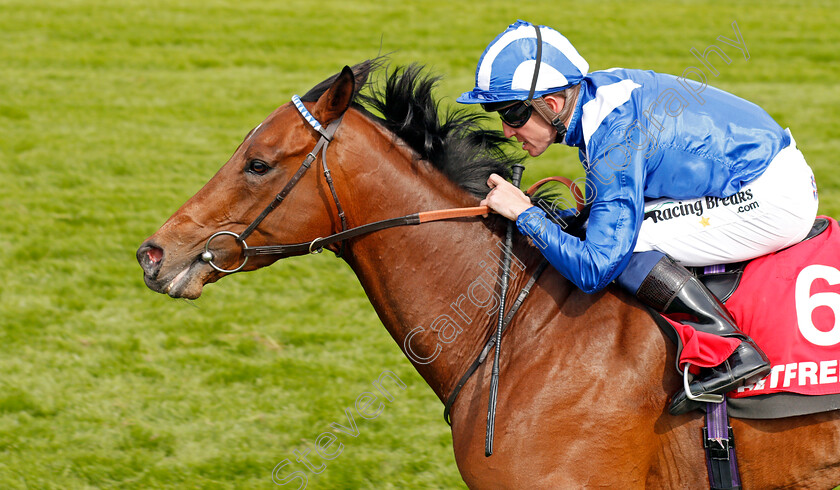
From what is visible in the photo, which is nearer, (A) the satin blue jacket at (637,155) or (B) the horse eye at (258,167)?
(A) the satin blue jacket at (637,155)

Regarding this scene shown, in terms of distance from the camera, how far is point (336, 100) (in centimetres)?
309

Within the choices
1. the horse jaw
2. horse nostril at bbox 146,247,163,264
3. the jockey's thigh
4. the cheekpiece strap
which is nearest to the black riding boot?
the jockey's thigh

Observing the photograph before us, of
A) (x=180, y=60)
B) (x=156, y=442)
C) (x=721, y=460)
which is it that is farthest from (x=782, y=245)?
(x=180, y=60)

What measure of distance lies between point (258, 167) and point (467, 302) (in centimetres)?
96

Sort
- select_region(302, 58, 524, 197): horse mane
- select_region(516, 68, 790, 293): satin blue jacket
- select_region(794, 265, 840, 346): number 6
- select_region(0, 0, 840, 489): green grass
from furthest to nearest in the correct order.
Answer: select_region(0, 0, 840, 489): green grass < select_region(302, 58, 524, 197): horse mane < select_region(794, 265, 840, 346): number 6 < select_region(516, 68, 790, 293): satin blue jacket

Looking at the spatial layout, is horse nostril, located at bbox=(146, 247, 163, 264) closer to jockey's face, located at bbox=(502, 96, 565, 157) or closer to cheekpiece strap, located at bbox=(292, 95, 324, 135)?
cheekpiece strap, located at bbox=(292, 95, 324, 135)

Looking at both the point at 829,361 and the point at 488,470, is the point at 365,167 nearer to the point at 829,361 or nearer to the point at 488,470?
the point at 488,470

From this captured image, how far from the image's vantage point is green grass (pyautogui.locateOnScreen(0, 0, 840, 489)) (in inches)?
192

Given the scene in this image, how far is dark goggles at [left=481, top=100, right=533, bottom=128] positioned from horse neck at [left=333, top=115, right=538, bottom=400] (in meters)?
0.38

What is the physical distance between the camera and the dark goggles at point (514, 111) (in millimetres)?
3102

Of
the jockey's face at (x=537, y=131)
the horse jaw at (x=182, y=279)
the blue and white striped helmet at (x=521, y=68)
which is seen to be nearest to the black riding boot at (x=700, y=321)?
the jockey's face at (x=537, y=131)

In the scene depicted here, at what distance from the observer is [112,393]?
→ 538 centimetres

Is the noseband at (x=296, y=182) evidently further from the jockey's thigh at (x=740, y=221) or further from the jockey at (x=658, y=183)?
the jockey's thigh at (x=740, y=221)

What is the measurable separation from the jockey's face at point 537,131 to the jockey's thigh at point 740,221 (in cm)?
48
